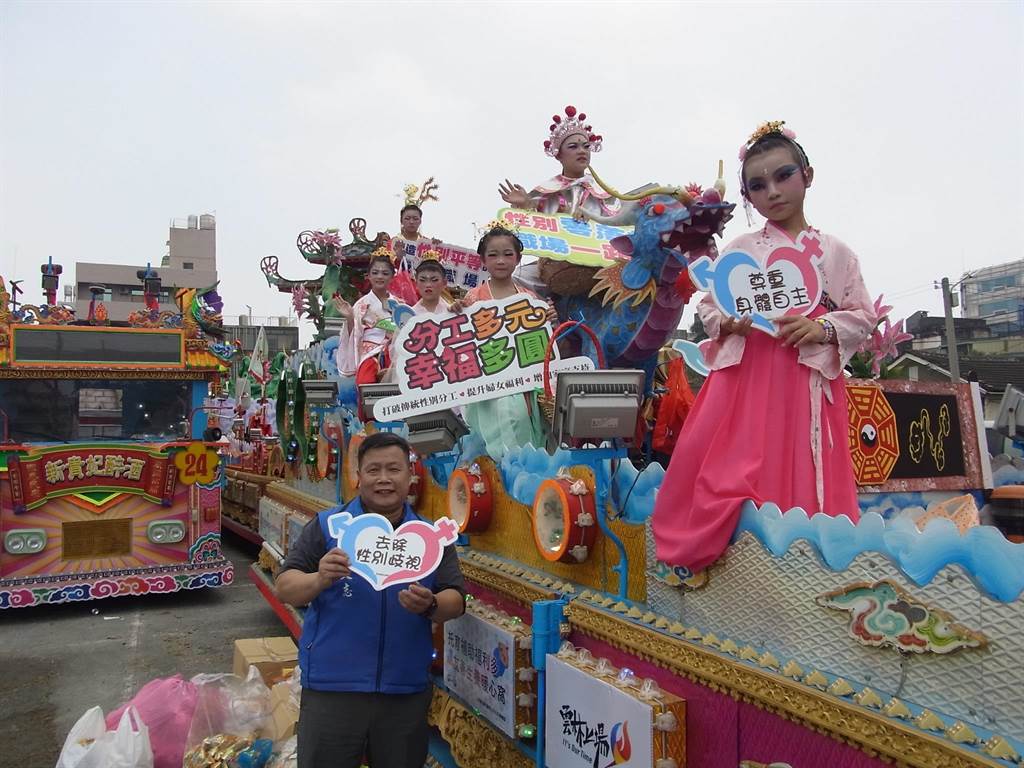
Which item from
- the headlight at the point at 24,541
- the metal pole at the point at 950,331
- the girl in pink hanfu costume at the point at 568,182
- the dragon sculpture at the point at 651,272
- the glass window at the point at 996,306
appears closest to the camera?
the dragon sculpture at the point at 651,272

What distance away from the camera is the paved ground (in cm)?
535

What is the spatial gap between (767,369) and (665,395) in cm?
286

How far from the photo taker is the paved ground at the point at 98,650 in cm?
535

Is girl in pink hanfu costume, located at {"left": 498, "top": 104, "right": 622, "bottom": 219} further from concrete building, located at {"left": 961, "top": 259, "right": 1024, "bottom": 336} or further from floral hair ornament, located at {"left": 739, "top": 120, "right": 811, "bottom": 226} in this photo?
concrete building, located at {"left": 961, "top": 259, "right": 1024, "bottom": 336}

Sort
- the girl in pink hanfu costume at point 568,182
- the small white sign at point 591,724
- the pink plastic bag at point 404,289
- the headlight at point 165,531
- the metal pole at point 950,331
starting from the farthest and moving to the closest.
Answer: the metal pole at point 950,331 → the headlight at point 165,531 → the pink plastic bag at point 404,289 → the girl in pink hanfu costume at point 568,182 → the small white sign at point 591,724

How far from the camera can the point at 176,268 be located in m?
46.0

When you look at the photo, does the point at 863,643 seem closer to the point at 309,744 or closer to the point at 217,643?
the point at 309,744

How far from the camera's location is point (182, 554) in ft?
29.3

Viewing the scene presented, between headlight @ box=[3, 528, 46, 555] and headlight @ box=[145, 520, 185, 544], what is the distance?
1015 millimetres

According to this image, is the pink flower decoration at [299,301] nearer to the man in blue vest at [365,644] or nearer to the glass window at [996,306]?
the man in blue vest at [365,644]

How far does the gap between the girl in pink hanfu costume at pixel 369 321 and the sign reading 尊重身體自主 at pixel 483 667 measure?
3.12 meters

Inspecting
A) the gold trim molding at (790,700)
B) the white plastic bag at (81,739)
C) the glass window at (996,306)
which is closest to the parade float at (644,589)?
the gold trim molding at (790,700)

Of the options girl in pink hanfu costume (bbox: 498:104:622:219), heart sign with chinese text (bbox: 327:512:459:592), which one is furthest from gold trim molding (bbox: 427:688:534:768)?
girl in pink hanfu costume (bbox: 498:104:622:219)

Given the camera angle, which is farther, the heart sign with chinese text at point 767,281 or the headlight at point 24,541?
the headlight at point 24,541
